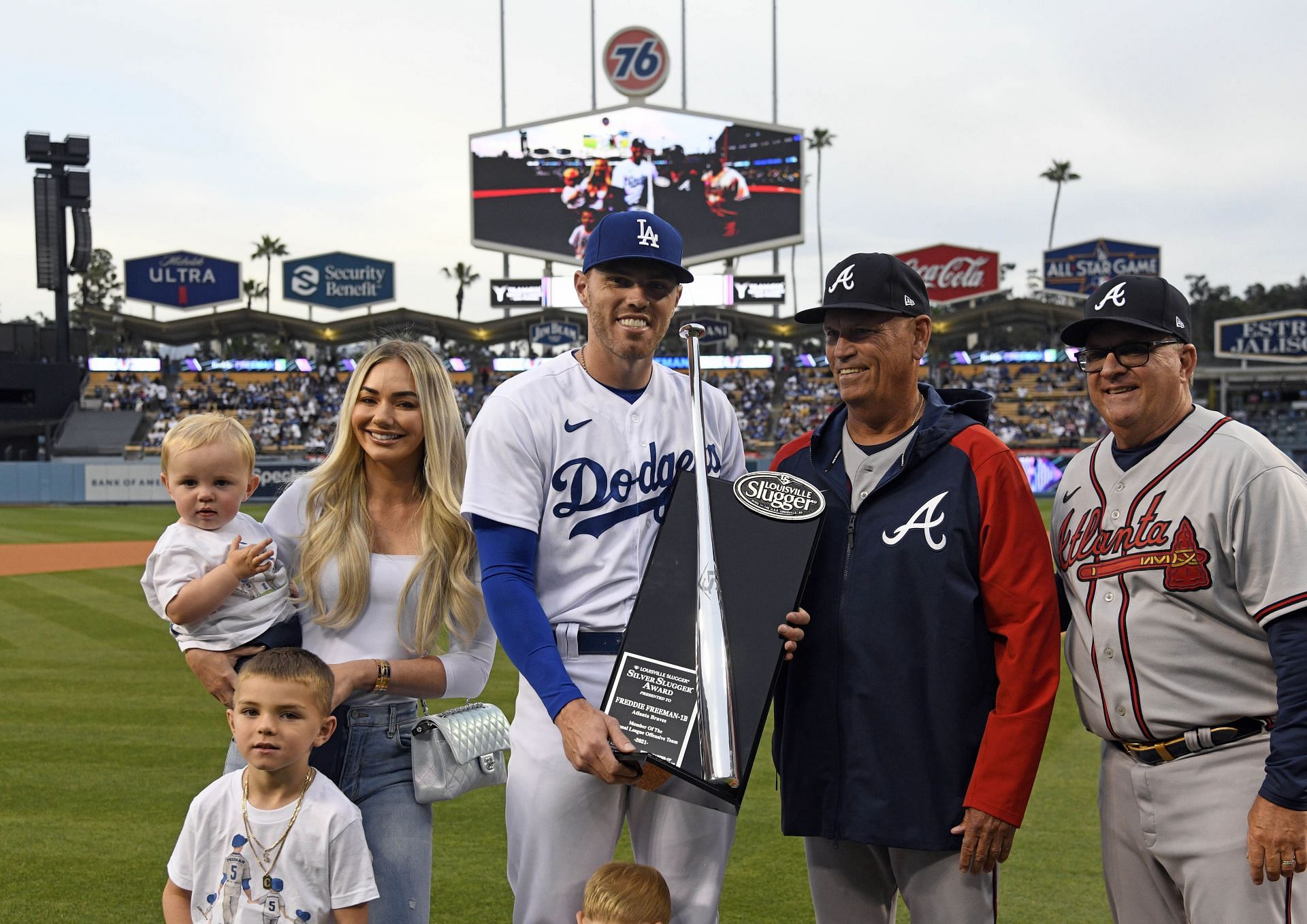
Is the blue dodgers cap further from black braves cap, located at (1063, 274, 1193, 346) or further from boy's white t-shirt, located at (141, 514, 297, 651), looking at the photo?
boy's white t-shirt, located at (141, 514, 297, 651)

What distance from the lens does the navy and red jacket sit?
9.89ft

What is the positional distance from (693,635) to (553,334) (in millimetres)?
50290

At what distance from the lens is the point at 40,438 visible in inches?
1697

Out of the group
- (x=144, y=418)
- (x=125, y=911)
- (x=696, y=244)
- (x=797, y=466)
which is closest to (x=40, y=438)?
(x=144, y=418)

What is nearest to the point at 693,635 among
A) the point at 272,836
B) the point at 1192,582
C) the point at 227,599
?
the point at 272,836

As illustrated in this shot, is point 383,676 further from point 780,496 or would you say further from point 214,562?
point 780,496

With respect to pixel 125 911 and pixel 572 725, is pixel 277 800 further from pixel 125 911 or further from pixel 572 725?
pixel 125 911

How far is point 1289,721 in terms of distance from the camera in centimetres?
285

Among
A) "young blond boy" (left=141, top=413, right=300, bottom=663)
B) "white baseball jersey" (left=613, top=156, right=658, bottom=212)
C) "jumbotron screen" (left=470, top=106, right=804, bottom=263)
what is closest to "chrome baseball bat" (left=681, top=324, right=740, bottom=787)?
"young blond boy" (left=141, top=413, right=300, bottom=663)

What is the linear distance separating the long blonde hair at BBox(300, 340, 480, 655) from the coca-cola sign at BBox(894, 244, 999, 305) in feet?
171

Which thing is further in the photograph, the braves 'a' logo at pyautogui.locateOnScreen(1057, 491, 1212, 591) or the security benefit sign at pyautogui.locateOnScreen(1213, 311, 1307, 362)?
the security benefit sign at pyautogui.locateOnScreen(1213, 311, 1307, 362)

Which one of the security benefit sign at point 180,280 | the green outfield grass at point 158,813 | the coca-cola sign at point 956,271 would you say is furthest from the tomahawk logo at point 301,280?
the green outfield grass at point 158,813

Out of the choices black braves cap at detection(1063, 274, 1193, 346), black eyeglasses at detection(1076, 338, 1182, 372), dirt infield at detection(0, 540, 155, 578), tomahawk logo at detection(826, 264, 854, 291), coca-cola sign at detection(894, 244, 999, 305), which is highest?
coca-cola sign at detection(894, 244, 999, 305)

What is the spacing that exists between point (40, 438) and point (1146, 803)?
46830 millimetres
